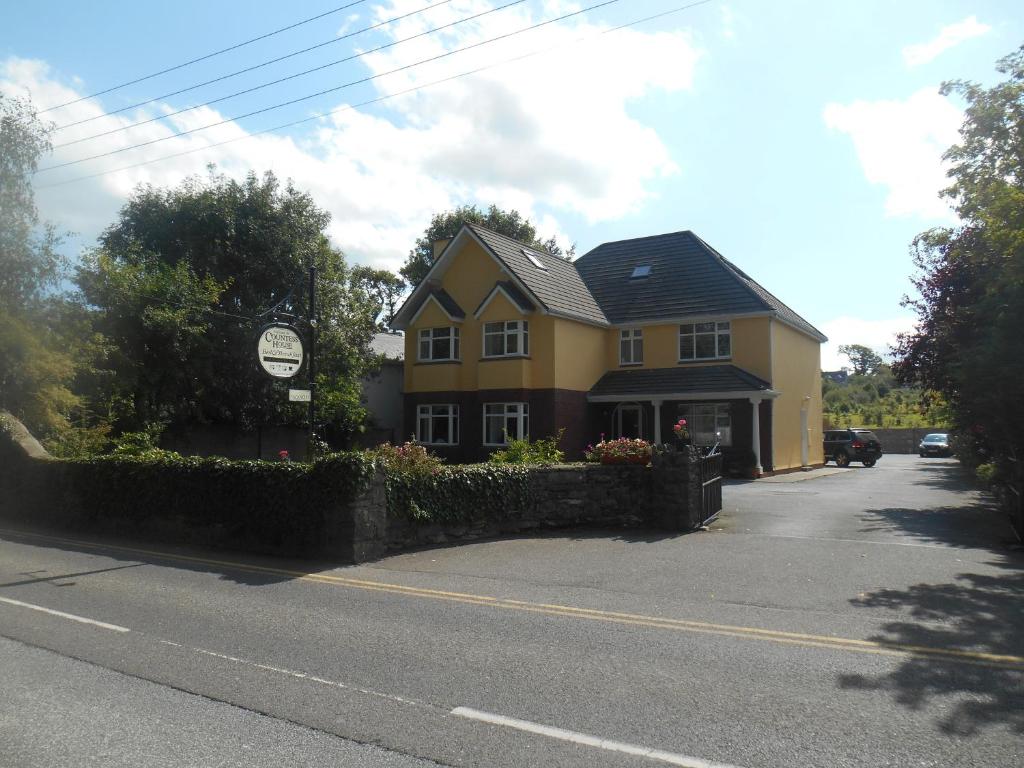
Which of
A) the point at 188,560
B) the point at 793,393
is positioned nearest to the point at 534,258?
the point at 793,393

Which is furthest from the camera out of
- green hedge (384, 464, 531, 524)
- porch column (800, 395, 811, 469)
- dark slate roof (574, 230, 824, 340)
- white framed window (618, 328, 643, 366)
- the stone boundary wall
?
porch column (800, 395, 811, 469)

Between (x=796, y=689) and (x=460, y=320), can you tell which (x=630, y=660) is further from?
(x=460, y=320)

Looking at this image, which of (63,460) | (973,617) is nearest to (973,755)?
(973,617)

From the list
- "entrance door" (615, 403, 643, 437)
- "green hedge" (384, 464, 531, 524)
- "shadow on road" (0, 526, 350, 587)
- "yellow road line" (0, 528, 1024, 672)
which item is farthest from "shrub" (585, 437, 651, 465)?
"entrance door" (615, 403, 643, 437)

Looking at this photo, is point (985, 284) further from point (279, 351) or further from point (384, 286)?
point (384, 286)

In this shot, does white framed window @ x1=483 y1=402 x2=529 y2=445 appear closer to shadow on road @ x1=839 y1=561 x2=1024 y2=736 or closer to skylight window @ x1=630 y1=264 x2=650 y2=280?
skylight window @ x1=630 y1=264 x2=650 y2=280

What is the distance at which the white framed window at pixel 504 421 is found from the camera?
95.5 ft

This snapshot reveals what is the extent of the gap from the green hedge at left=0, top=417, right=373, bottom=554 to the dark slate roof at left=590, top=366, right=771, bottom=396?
18.8 meters

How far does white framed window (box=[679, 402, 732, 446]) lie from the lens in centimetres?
2864

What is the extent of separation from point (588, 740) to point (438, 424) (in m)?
27.3

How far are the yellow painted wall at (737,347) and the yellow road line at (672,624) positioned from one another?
71.7 ft

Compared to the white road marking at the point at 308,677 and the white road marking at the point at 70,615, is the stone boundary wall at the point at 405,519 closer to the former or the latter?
the white road marking at the point at 70,615

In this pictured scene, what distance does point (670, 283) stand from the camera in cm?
3184

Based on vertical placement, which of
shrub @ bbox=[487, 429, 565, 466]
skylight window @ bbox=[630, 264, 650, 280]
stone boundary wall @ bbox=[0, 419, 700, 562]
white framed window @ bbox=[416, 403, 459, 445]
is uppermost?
skylight window @ bbox=[630, 264, 650, 280]
